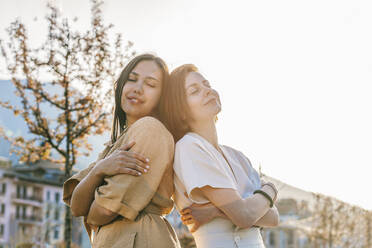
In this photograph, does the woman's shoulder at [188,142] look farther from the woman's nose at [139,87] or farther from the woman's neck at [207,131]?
the woman's nose at [139,87]

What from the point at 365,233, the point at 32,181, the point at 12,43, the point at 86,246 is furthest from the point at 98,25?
the point at 86,246

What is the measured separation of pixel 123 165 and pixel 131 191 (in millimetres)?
124

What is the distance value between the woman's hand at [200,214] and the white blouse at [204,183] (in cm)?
3

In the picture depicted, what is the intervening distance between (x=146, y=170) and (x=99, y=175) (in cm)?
23

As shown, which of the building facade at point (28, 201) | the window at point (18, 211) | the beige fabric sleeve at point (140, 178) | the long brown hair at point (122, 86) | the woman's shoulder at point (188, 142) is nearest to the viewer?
the beige fabric sleeve at point (140, 178)

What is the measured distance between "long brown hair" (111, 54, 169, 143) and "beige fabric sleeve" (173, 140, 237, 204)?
0.36 m

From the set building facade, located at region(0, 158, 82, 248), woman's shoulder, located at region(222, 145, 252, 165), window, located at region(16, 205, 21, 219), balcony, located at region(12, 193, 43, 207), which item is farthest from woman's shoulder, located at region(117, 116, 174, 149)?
window, located at region(16, 205, 21, 219)

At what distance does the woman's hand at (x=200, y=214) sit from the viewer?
2.53 metres

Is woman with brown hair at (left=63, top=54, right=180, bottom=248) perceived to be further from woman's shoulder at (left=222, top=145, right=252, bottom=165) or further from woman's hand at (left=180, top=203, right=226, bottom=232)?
woman's shoulder at (left=222, top=145, right=252, bottom=165)

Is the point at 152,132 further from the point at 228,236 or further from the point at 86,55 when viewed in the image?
the point at 86,55

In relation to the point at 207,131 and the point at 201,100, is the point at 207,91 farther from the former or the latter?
the point at 207,131

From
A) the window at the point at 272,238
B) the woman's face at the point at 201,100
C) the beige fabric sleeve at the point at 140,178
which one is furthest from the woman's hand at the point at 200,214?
the window at the point at 272,238

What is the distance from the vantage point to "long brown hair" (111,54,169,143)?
2.79 meters

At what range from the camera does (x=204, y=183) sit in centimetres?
250
